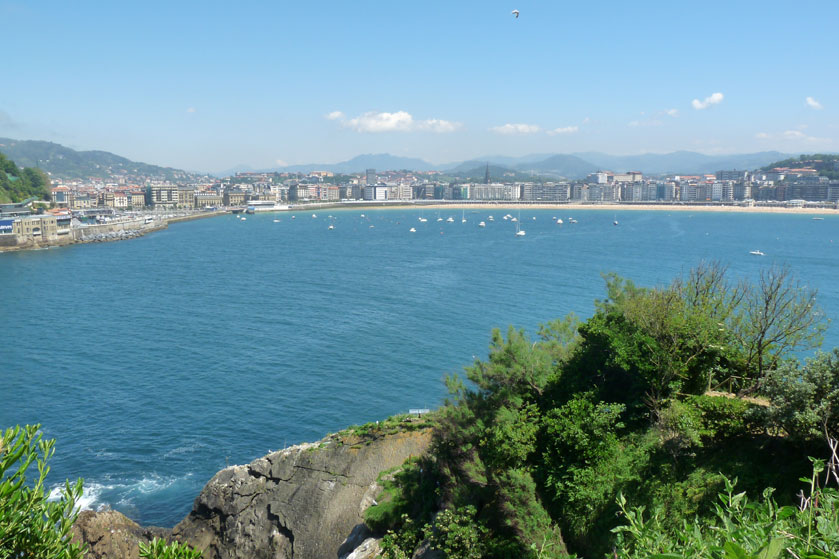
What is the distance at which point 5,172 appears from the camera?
7519 centimetres

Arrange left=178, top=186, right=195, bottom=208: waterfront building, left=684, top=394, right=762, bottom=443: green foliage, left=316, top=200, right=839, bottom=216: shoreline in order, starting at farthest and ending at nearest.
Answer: left=178, top=186, right=195, bottom=208: waterfront building, left=316, top=200, right=839, bottom=216: shoreline, left=684, top=394, right=762, bottom=443: green foliage

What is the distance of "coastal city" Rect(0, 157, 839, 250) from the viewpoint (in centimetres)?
6081

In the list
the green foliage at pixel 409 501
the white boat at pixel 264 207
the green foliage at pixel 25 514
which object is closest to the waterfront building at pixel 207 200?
the white boat at pixel 264 207

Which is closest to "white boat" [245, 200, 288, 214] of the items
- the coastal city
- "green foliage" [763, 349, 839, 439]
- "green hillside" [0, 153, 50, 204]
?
the coastal city

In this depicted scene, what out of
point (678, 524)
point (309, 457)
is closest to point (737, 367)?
point (678, 524)

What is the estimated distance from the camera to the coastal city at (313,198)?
200 feet

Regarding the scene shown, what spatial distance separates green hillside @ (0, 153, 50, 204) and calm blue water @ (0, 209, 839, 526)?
23463 mm

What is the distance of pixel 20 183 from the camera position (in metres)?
74.2

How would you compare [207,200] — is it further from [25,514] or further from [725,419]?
[25,514]

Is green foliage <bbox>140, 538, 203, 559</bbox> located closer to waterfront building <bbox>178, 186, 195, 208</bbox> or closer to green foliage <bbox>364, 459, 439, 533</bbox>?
green foliage <bbox>364, 459, 439, 533</bbox>

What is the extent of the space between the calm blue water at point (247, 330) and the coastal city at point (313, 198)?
6680mm

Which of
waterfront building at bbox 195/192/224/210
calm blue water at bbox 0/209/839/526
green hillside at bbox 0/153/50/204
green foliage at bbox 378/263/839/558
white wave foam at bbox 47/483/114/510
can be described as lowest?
white wave foam at bbox 47/483/114/510

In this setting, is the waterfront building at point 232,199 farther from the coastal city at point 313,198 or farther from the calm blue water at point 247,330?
the calm blue water at point 247,330

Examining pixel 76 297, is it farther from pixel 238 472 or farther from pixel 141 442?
pixel 238 472
